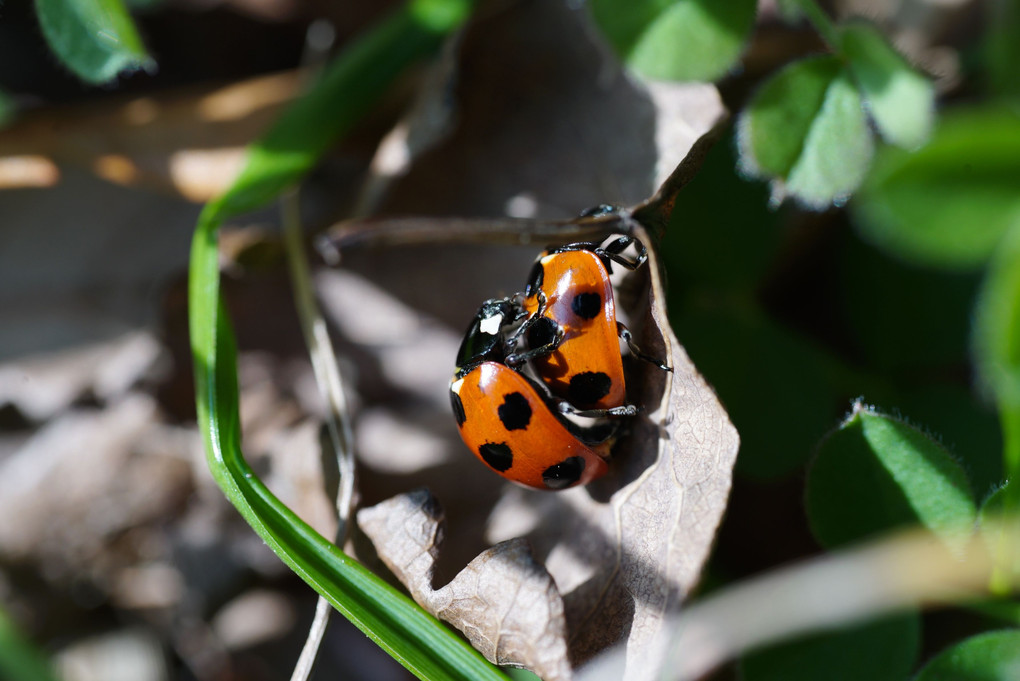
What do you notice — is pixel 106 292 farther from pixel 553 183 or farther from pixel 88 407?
pixel 553 183

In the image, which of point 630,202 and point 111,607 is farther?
point 111,607

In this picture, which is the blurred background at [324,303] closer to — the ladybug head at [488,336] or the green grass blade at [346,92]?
the green grass blade at [346,92]

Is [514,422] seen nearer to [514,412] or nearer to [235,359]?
[514,412]

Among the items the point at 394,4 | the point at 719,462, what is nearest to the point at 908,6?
the point at 394,4

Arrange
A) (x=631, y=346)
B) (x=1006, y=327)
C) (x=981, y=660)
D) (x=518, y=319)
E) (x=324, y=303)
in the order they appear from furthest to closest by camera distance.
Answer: (x=324, y=303) < (x=518, y=319) < (x=631, y=346) < (x=981, y=660) < (x=1006, y=327)

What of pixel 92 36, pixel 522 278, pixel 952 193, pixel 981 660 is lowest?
pixel 981 660

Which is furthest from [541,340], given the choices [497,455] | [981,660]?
[981,660]
